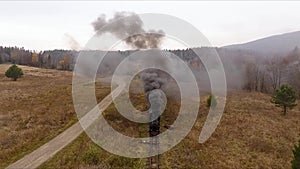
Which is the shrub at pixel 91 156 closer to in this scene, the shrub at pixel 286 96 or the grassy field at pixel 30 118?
the grassy field at pixel 30 118

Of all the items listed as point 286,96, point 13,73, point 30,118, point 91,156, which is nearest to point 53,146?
point 91,156

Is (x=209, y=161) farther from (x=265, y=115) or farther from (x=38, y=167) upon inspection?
(x=265, y=115)

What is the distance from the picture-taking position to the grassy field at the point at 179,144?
98.0ft

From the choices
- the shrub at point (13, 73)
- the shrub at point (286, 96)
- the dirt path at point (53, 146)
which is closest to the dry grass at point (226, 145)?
the dirt path at point (53, 146)

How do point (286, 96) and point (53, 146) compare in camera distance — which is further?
point (286, 96)

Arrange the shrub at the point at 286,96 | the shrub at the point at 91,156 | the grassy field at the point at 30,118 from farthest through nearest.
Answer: the shrub at the point at 286,96
the grassy field at the point at 30,118
the shrub at the point at 91,156

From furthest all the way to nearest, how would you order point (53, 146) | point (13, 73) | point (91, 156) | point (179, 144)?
point (13, 73) < point (179, 144) < point (53, 146) < point (91, 156)

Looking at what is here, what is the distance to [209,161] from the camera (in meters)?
32.4

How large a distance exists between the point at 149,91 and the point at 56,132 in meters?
12.1

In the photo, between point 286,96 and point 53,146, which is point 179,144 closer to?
point 53,146

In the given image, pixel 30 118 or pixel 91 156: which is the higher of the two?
pixel 30 118

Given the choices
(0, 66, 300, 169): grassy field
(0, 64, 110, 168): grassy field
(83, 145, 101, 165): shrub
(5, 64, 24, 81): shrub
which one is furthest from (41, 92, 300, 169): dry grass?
(5, 64, 24, 81): shrub

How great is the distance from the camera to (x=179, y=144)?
36156 mm

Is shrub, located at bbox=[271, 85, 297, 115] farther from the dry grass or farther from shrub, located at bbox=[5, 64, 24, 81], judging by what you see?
shrub, located at bbox=[5, 64, 24, 81]
